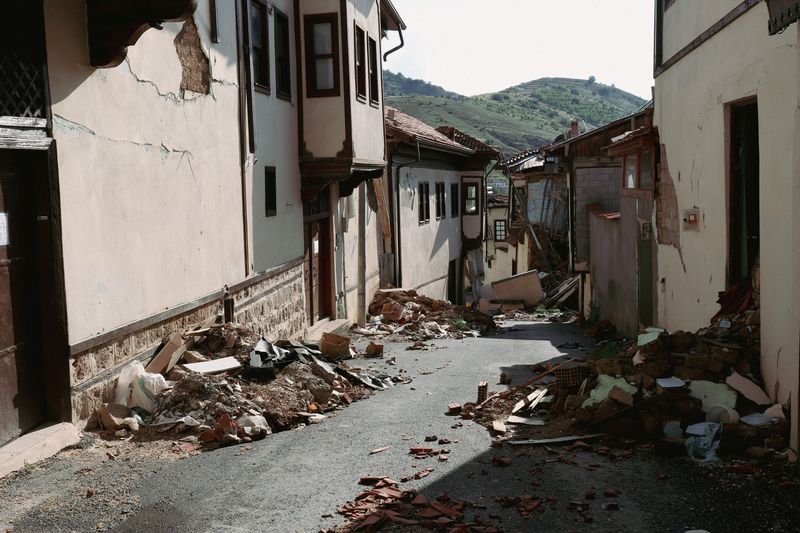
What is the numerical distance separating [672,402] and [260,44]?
835cm

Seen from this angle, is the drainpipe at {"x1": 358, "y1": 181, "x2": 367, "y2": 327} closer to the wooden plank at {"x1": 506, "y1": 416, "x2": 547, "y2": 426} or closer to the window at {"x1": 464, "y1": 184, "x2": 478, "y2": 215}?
the wooden plank at {"x1": 506, "y1": 416, "x2": 547, "y2": 426}

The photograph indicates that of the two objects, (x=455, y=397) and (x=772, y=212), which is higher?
(x=772, y=212)

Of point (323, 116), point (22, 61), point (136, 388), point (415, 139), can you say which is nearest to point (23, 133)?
point (22, 61)

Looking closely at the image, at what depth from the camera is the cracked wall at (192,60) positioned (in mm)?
8883

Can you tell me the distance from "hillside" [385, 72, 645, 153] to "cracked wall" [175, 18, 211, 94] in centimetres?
7141

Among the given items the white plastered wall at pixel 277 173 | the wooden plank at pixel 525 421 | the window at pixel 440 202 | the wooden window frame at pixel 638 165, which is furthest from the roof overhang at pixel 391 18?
the wooden plank at pixel 525 421

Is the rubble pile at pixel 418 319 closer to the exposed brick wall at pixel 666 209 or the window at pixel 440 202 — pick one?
the exposed brick wall at pixel 666 209

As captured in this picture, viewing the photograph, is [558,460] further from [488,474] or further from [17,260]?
[17,260]

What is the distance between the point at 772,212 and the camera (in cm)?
679

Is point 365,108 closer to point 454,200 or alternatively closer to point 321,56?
point 321,56

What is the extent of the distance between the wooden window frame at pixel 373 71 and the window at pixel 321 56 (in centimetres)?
173

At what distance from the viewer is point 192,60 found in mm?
9180

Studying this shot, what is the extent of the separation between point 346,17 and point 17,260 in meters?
9.15

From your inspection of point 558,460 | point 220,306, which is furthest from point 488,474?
point 220,306
